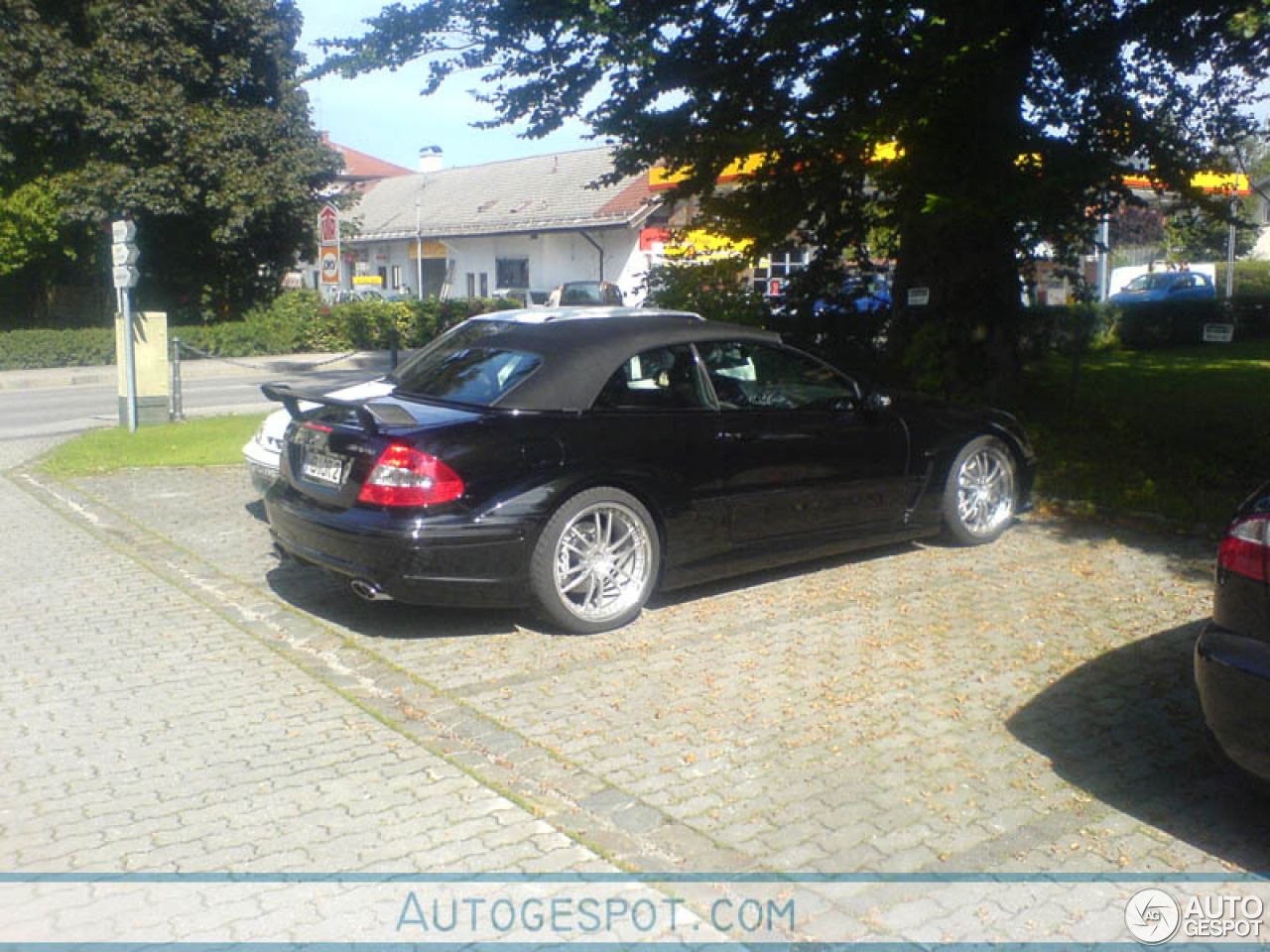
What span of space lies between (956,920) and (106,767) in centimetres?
308

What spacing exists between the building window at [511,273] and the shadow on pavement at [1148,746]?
40.5 metres

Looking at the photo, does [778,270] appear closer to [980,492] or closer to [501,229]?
[980,492]

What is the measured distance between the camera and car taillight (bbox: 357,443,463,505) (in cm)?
588

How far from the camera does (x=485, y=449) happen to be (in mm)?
5984

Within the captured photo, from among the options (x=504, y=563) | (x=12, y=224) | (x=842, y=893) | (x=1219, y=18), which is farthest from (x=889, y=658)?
(x=12, y=224)

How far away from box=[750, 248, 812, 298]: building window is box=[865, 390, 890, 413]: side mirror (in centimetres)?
620

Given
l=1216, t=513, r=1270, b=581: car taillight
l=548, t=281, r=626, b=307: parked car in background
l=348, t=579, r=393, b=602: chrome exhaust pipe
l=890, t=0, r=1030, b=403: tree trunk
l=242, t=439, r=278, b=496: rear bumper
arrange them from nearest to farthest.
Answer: l=1216, t=513, r=1270, b=581: car taillight, l=348, t=579, r=393, b=602: chrome exhaust pipe, l=242, t=439, r=278, b=496: rear bumper, l=890, t=0, r=1030, b=403: tree trunk, l=548, t=281, r=626, b=307: parked car in background

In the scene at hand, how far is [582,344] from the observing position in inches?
264

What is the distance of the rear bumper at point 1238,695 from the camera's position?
3838 millimetres

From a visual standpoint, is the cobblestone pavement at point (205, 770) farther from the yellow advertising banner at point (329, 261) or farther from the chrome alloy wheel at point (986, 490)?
the yellow advertising banner at point (329, 261)

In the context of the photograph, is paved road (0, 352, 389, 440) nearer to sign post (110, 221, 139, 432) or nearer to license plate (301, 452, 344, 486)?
sign post (110, 221, 139, 432)

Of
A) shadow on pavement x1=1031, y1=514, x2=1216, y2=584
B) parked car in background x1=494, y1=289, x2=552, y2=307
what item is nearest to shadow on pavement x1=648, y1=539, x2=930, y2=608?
shadow on pavement x1=1031, y1=514, x2=1216, y2=584

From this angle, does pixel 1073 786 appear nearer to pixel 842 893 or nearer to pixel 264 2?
pixel 842 893

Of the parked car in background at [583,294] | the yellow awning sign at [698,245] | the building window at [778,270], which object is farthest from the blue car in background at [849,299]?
the parked car in background at [583,294]
